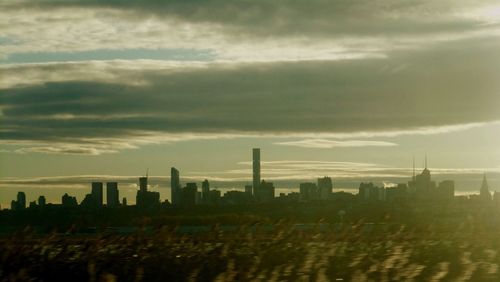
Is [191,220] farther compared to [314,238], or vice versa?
[191,220]

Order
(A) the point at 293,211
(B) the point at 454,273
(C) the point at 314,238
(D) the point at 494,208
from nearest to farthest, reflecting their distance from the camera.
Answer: (B) the point at 454,273
(C) the point at 314,238
(D) the point at 494,208
(A) the point at 293,211

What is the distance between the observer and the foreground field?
21.5 m

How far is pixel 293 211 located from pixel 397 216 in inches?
288

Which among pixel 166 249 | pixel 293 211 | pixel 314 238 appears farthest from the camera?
pixel 293 211

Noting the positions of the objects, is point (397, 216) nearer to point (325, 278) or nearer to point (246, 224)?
point (246, 224)

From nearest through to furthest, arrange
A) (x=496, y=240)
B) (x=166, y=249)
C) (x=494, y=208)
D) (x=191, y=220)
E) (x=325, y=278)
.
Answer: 1. (x=325, y=278)
2. (x=166, y=249)
3. (x=496, y=240)
4. (x=191, y=220)
5. (x=494, y=208)

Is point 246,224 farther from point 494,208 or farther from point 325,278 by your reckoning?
point 494,208

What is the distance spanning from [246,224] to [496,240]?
7543 mm

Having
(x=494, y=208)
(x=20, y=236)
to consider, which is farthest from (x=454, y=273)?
(x=494, y=208)

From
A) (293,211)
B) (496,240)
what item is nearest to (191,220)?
(293,211)

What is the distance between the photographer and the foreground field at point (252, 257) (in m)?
21.5

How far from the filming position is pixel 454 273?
22.4 metres

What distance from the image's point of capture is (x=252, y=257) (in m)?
23.9

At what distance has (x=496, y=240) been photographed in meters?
29.7
